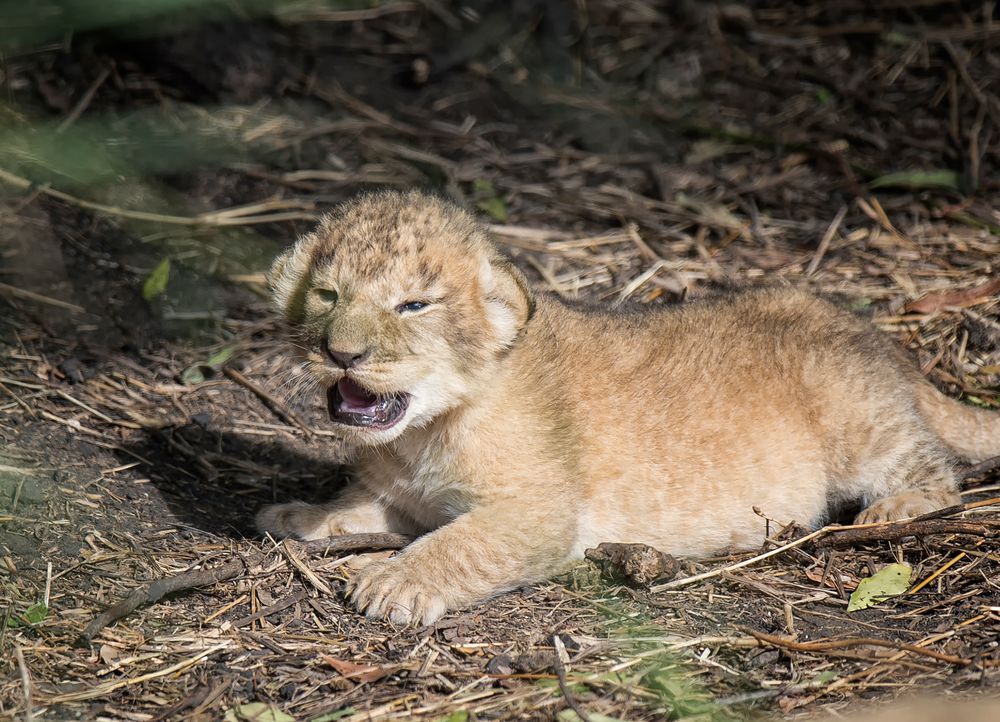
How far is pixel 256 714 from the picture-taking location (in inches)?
166

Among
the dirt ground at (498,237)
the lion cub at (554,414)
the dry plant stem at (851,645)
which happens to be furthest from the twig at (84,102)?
the dry plant stem at (851,645)

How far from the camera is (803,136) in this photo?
8.90 m

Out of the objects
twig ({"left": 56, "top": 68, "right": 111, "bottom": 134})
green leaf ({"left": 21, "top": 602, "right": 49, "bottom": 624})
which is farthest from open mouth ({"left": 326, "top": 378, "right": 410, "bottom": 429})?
twig ({"left": 56, "top": 68, "right": 111, "bottom": 134})

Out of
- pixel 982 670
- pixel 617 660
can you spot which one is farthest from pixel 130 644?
pixel 982 670

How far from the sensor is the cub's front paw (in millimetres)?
4914

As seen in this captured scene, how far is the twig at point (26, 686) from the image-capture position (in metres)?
3.96

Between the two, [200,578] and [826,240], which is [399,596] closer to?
[200,578]

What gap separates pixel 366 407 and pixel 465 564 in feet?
2.82

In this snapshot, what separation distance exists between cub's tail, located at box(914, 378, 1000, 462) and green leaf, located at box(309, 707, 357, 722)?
3762 millimetres

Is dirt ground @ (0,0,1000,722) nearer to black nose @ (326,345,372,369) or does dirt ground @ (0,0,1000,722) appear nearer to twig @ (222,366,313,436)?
twig @ (222,366,313,436)

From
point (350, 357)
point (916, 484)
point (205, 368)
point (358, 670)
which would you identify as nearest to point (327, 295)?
point (350, 357)

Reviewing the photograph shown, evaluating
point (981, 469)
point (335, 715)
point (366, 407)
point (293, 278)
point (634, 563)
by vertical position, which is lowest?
point (335, 715)

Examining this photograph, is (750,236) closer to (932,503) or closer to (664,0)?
(932,503)

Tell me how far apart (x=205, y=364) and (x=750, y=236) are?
401 centimetres
